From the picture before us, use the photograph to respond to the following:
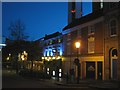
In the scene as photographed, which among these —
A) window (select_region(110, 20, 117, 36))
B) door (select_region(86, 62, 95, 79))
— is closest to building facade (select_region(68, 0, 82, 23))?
door (select_region(86, 62, 95, 79))

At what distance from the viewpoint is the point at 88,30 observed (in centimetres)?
4453

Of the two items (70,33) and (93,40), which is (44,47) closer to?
(70,33)

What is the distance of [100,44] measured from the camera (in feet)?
133

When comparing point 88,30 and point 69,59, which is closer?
point 88,30

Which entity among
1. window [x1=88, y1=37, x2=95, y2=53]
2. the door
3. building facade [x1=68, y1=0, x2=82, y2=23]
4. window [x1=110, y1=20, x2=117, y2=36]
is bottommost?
the door

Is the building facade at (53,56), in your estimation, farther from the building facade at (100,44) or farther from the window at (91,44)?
the window at (91,44)

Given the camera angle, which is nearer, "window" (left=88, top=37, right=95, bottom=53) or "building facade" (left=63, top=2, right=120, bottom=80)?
"building facade" (left=63, top=2, right=120, bottom=80)

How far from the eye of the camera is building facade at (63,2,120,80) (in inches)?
1453

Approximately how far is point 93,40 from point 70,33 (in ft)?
33.6

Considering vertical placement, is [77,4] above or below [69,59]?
above

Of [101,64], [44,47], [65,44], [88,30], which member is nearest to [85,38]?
[88,30]

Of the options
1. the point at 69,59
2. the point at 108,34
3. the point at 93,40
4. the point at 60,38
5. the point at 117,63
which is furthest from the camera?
the point at 60,38

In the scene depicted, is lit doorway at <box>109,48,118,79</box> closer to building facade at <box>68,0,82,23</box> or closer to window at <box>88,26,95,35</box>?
window at <box>88,26,95,35</box>

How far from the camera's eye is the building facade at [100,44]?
3691 cm
